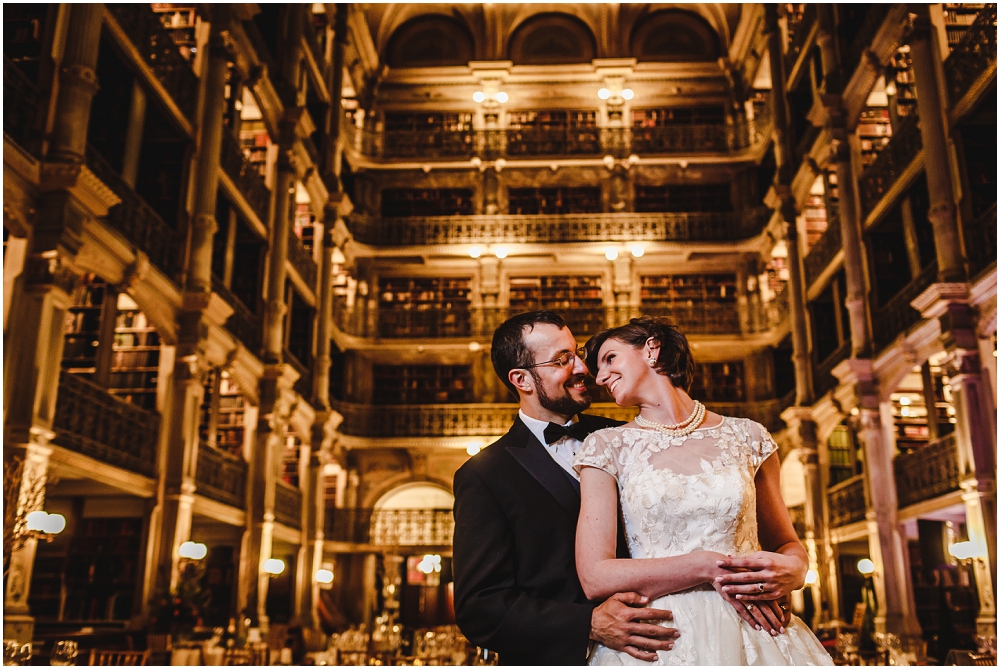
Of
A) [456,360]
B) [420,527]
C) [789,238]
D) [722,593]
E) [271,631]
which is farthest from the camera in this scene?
[456,360]

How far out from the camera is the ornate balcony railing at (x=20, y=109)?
291 inches

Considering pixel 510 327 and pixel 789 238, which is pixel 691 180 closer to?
pixel 789 238

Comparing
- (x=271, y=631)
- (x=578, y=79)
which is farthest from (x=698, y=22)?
(x=271, y=631)

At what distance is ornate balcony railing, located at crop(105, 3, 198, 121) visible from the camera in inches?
381

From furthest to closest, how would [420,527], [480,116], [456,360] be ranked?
[480,116], [456,360], [420,527]

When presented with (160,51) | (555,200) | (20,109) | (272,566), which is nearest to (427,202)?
(555,200)

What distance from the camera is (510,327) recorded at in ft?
8.38

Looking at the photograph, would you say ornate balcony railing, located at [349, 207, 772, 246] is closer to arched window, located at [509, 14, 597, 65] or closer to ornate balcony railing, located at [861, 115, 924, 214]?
arched window, located at [509, 14, 597, 65]

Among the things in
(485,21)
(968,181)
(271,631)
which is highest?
(485,21)

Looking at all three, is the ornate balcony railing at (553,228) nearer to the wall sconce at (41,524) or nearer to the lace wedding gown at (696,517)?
the wall sconce at (41,524)

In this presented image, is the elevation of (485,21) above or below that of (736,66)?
above

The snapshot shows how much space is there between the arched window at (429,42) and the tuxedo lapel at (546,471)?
21.2 metres

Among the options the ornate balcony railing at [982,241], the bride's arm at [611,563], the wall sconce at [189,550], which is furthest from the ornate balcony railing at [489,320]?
the bride's arm at [611,563]

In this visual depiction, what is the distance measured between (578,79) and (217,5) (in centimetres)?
1157
